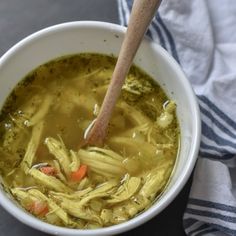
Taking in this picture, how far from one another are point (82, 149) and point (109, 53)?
145 mm

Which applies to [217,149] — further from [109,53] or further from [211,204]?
[109,53]

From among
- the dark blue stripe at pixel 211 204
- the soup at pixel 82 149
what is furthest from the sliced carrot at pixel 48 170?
the dark blue stripe at pixel 211 204

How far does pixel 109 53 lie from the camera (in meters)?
0.94

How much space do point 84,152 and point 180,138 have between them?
0.13 m

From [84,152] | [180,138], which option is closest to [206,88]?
[180,138]

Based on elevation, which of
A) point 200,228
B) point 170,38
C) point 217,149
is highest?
point 170,38

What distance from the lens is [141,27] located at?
810mm

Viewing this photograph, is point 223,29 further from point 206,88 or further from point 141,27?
point 141,27

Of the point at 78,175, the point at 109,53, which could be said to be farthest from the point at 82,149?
the point at 109,53

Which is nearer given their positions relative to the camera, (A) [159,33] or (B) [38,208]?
(B) [38,208]

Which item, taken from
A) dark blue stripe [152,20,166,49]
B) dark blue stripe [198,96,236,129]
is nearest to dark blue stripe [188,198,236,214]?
dark blue stripe [198,96,236,129]

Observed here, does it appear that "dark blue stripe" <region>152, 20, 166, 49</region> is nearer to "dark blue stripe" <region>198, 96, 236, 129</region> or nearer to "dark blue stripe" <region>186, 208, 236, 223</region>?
"dark blue stripe" <region>198, 96, 236, 129</region>

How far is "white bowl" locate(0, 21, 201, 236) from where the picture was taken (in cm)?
86

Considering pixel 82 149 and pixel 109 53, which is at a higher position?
pixel 109 53
